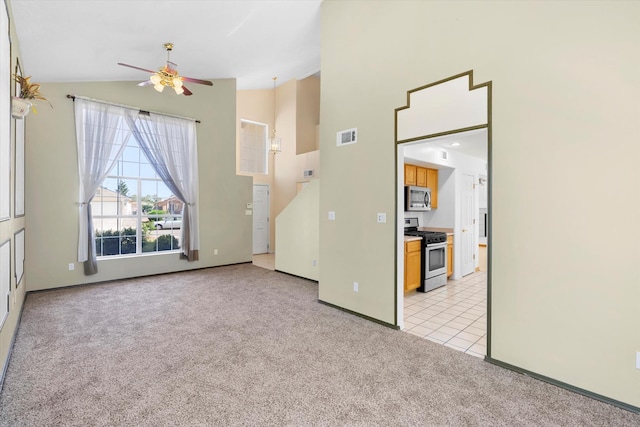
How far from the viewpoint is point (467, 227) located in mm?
6219

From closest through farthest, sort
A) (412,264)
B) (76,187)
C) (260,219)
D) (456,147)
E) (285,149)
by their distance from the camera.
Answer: (412,264)
(76,187)
(456,147)
(285,149)
(260,219)

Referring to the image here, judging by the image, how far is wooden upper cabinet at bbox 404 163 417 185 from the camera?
17.5ft

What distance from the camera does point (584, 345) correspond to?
2275mm

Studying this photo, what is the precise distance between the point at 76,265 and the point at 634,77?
23.1ft

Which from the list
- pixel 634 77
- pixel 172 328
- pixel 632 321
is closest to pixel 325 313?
pixel 172 328

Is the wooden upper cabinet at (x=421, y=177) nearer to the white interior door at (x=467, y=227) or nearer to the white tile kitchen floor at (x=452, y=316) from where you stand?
the white interior door at (x=467, y=227)

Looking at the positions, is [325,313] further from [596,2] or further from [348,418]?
[596,2]

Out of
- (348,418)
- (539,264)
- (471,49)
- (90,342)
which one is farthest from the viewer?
(90,342)

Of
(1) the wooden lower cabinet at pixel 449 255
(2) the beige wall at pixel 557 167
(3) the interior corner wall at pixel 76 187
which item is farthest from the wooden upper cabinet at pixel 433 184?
(3) the interior corner wall at pixel 76 187

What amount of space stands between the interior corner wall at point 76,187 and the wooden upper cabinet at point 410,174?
12.2ft

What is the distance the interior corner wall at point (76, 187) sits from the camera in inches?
191

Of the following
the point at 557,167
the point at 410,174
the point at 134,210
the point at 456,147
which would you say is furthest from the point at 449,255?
the point at 134,210

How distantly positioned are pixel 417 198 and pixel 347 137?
83.1 inches

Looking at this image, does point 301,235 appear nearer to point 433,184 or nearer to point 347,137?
point 347,137
